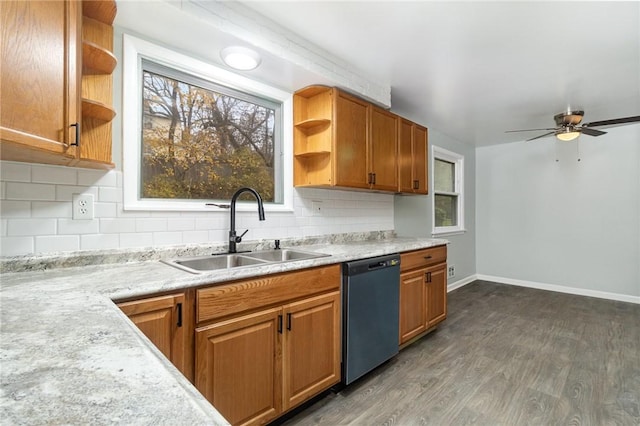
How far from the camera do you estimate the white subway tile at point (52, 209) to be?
142cm

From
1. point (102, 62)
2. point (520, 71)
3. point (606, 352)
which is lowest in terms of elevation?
point (606, 352)

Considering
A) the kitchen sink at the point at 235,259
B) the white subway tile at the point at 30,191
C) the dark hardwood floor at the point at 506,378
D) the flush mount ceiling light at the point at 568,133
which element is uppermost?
the flush mount ceiling light at the point at 568,133

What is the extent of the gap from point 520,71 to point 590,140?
266 cm

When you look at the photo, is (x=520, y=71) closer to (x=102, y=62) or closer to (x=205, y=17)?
(x=205, y=17)

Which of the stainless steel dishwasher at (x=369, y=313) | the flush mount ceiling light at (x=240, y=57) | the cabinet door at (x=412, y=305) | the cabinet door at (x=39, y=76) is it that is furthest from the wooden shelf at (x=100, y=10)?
the cabinet door at (x=412, y=305)

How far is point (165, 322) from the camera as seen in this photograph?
1.23 metres

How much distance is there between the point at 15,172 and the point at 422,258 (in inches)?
105

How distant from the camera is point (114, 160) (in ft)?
5.41

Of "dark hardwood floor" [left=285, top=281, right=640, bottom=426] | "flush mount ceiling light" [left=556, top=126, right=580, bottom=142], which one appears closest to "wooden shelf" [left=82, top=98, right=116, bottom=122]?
"dark hardwood floor" [left=285, top=281, right=640, bottom=426]

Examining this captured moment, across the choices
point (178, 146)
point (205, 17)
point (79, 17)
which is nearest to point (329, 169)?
point (178, 146)

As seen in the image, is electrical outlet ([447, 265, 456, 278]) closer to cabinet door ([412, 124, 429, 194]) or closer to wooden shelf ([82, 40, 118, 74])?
cabinet door ([412, 124, 429, 194])

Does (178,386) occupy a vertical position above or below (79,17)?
below

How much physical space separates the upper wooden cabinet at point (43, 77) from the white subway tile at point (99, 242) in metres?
0.40

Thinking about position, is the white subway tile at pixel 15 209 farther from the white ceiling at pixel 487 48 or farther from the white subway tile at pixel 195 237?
the white ceiling at pixel 487 48
